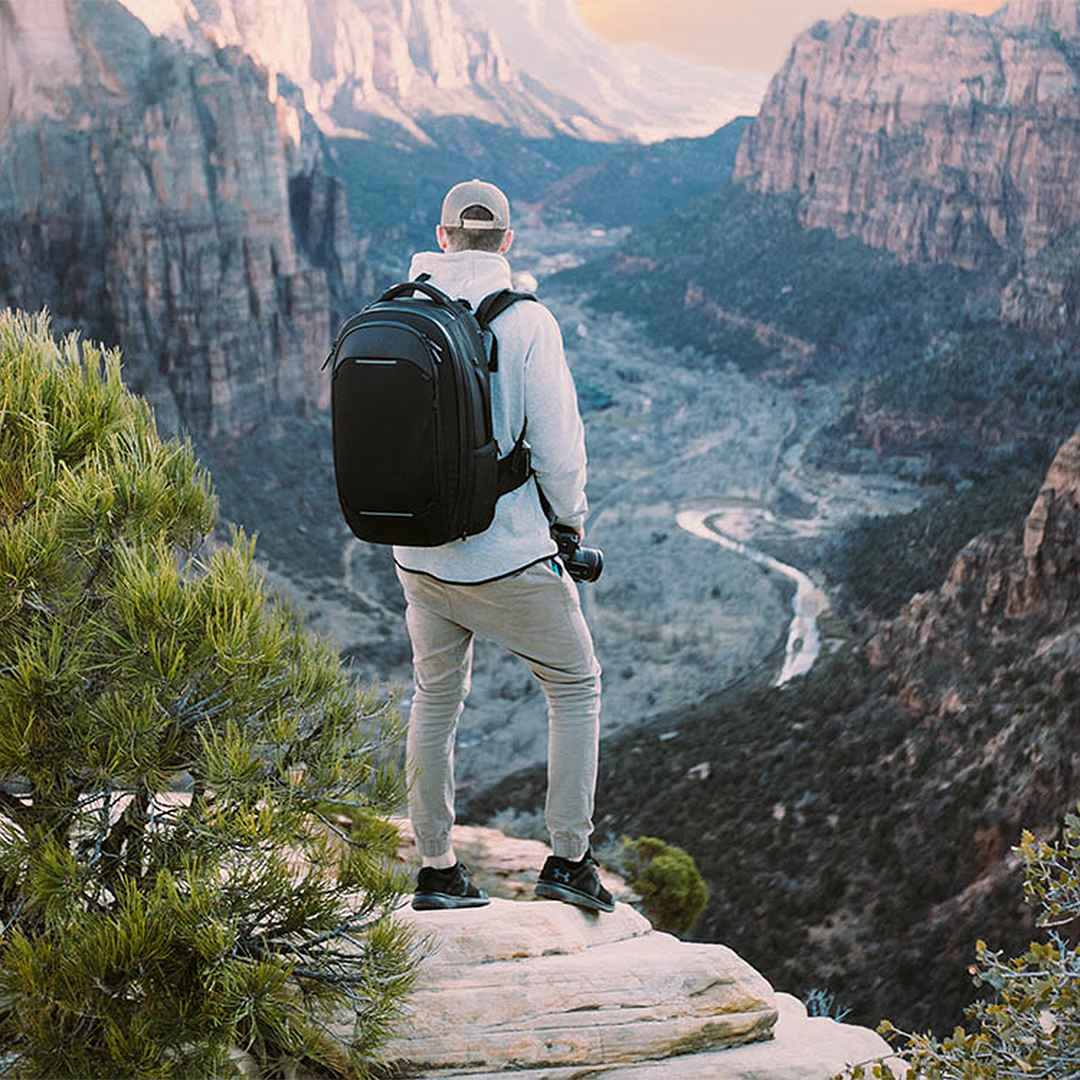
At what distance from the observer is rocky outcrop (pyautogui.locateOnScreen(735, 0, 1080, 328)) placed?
64.4 m

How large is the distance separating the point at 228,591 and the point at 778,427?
61.3 metres

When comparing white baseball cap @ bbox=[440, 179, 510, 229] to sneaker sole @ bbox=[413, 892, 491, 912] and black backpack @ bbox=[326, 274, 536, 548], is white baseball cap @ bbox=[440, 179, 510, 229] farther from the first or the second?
sneaker sole @ bbox=[413, 892, 491, 912]

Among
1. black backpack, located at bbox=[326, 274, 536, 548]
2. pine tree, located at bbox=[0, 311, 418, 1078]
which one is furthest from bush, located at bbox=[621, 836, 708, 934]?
black backpack, located at bbox=[326, 274, 536, 548]

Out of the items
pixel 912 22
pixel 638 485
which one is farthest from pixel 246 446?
pixel 912 22

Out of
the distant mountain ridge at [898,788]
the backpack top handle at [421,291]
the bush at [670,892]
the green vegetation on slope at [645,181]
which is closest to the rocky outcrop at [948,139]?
the green vegetation on slope at [645,181]

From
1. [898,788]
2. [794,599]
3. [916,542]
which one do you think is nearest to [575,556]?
[898,788]

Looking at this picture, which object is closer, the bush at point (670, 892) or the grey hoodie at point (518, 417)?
the grey hoodie at point (518, 417)

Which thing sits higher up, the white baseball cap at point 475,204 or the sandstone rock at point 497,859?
the white baseball cap at point 475,204

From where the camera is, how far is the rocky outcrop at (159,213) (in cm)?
3322

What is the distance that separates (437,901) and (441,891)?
5 cm

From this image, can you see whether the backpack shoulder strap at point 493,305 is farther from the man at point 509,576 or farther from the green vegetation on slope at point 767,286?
the green vegetation on slope at point 767,286

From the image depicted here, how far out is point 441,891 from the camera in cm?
437

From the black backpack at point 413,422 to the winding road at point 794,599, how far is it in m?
22.0

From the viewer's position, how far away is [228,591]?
312cm
